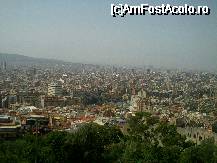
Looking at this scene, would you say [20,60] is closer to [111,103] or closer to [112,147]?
[111,103]

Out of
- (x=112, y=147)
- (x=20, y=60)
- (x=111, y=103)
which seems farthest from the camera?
(x=20, y=60)

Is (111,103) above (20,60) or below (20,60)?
below

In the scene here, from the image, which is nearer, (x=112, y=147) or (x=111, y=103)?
(x=112, y=147)

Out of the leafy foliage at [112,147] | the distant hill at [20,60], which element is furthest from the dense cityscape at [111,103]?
the leafy foliage at [112,147]

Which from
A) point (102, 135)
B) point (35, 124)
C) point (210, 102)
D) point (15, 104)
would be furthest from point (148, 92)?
point (102, 135)

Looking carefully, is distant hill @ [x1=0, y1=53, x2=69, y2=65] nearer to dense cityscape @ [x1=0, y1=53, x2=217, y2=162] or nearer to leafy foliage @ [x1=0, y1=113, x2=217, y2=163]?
dense cityscape @ [x1=0, y1=53, x2=217, y2=162]

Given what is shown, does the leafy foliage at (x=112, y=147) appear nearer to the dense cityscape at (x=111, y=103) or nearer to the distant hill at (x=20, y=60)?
the dense cityscape at (x=111, y=103)

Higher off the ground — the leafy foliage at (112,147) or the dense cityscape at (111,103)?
the leafy foliage at (112,147)

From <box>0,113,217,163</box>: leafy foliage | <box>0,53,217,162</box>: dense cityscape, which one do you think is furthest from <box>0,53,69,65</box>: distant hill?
<box>0,113,217,163</box>: leafy foliage

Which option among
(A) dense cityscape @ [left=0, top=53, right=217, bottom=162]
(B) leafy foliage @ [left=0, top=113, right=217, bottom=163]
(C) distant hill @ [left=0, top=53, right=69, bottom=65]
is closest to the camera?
(B) leafy foliage @ [left=0, top=113, right=217, bottom=163]

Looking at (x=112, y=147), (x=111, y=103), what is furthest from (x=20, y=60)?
(x=112, y=147)

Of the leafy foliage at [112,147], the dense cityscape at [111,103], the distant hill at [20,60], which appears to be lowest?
the dense cityscape at [111,103]

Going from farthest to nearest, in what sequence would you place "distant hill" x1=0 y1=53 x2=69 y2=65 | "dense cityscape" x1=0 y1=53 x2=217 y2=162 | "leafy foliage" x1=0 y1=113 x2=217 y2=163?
"distant hill" x1=0 y1=53 x2=69 y2=65
"dense cityscape" x1=0 y1=53 x2=217 y2=162
"leafy foliage" x1=0 y1=113 x2=217 y2=163
